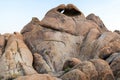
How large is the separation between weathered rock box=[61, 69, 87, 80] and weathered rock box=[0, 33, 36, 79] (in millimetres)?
9546

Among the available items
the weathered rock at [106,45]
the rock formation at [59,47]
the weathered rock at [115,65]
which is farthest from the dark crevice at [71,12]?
the weathered rock at [115,65]

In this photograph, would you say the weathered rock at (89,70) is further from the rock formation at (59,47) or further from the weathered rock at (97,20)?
the weathered rock at (97,20)

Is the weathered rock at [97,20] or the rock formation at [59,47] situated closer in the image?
the rock formation at [59,47]

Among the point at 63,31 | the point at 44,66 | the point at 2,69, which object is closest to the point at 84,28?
the point at 63,31

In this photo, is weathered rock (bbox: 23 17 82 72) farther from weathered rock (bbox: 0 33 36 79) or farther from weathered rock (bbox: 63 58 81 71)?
weathered rock (bbox: 63 58 81 71)

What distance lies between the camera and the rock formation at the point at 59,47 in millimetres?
53606

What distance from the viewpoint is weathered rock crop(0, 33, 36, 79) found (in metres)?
54.2

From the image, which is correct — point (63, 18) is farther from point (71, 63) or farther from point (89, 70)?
point (89, 70)

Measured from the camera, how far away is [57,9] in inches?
2729

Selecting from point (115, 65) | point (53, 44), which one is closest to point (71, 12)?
point (53, 44)

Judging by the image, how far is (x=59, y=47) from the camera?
201ft

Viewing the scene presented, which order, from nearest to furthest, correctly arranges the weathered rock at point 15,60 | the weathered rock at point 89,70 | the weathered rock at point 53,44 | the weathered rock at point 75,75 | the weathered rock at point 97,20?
the weathered rock at point 75,75 < the weathered rock at point 89,70 < the weathered rock at point 15,60 < the weathered rock at point 53,44 < the weathered rock at point 97,20

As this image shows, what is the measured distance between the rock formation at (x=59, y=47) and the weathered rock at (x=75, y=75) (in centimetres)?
183

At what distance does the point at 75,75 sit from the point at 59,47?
16.5 metres
